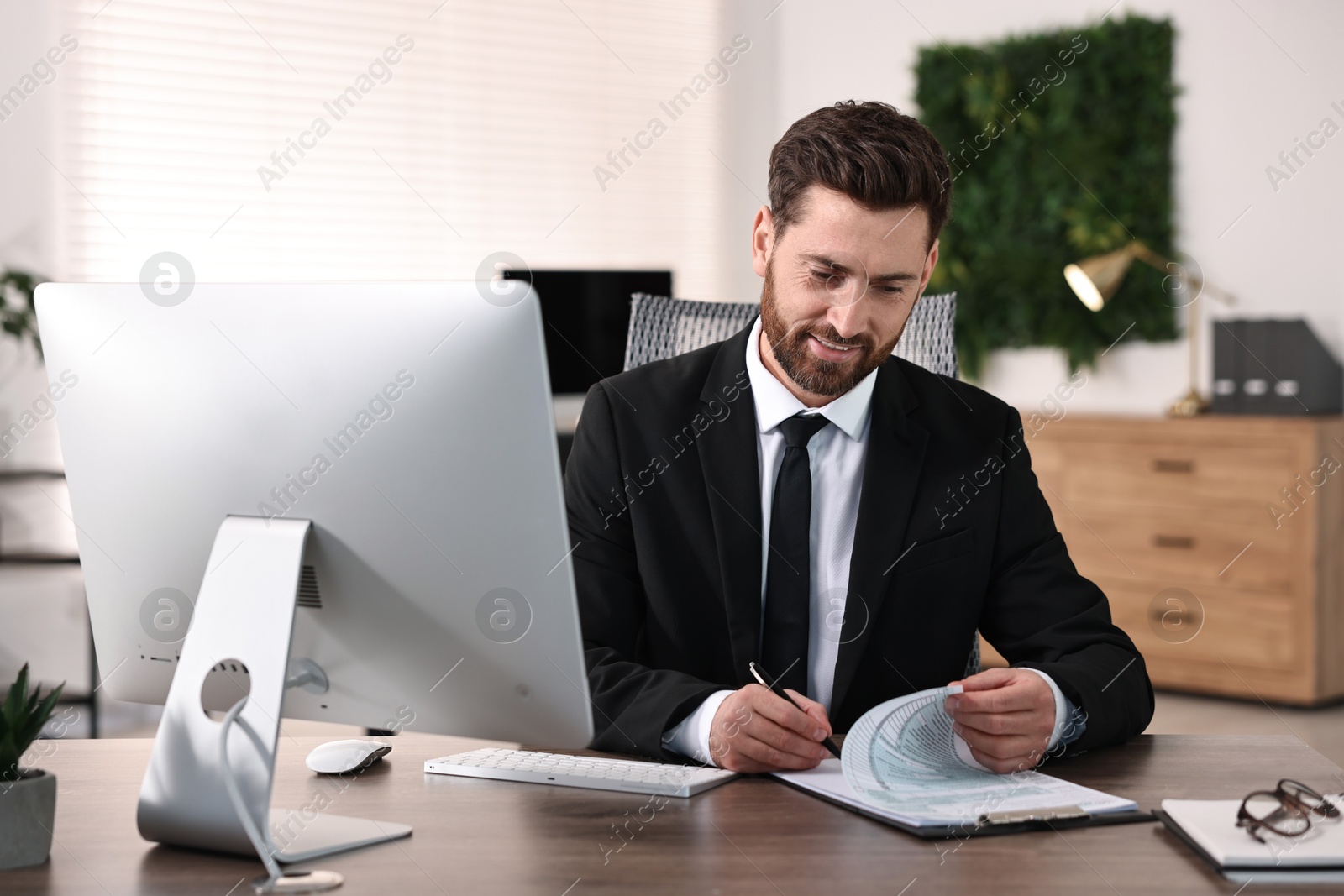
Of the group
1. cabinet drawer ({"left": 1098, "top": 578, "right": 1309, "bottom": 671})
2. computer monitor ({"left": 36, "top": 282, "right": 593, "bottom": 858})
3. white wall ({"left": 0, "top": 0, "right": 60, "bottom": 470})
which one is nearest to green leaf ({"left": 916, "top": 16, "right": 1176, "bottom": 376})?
cabinet drawer ({"left": 1098, "top": 578, "right": 1309, "bottom": 671})

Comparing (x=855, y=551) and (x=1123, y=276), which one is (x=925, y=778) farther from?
(x=1123, y=276)

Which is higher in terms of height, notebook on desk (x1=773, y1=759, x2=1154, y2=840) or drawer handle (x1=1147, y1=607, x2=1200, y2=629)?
notebook on desk (x1=773, y1=759, x2=1154, y2=840)

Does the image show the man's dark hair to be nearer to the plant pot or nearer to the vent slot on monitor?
the vent slot on monitor

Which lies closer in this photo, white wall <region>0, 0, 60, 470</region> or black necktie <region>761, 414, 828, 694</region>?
black necktie <region>761, 414, 828, 694</region>

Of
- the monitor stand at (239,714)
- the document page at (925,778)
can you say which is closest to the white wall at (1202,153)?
the monitor stand at (239,714)

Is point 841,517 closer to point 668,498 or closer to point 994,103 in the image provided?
point 668,498

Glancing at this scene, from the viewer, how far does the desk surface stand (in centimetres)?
95

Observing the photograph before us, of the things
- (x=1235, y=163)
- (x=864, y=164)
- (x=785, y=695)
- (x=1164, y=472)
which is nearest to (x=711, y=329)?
(x=864, y=164)

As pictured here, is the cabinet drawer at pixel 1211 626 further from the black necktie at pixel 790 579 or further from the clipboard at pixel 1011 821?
the clipboard at pixel 1011 821

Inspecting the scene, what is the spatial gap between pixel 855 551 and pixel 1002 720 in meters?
0.38

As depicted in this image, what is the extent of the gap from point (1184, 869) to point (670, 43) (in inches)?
193

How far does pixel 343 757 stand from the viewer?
1242mm

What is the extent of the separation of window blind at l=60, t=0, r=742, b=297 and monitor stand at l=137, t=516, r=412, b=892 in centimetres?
345

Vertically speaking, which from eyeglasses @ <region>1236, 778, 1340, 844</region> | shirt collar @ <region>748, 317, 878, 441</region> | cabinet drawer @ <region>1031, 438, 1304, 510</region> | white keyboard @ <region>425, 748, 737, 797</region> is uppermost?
shirt collar @ <region>748, 317, 878, 441</region>
